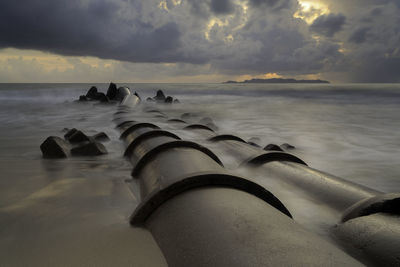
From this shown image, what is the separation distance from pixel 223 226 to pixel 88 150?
11.4 feet

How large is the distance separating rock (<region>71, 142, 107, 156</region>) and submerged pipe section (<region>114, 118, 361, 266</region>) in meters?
2.46

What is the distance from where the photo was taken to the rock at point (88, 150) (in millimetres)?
4184

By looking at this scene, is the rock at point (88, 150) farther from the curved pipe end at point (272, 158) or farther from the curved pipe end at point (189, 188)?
the curved pipe end at point (189, 188)

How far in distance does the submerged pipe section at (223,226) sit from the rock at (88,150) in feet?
8.08

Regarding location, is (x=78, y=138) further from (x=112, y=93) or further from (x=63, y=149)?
(x=112, y=93)

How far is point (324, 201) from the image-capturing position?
7.78 ft

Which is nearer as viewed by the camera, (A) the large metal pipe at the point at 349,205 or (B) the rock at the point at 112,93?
(A) the large metal pipe at the point at 349,205

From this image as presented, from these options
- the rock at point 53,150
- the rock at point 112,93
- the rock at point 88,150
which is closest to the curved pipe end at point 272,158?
the rock at point 88,150

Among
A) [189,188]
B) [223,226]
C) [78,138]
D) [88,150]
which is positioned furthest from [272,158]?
[78,138]

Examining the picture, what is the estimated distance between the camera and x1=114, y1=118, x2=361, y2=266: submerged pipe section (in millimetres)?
→ 1097

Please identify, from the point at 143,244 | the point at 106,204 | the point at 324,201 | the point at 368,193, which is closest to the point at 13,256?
the point at 143,244

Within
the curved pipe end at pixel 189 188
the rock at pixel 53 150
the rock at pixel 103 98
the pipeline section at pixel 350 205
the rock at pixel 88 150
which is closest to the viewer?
the pipeline section at pixel 350 205

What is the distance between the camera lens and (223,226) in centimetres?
128

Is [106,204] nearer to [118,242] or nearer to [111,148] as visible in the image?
[118,242]
